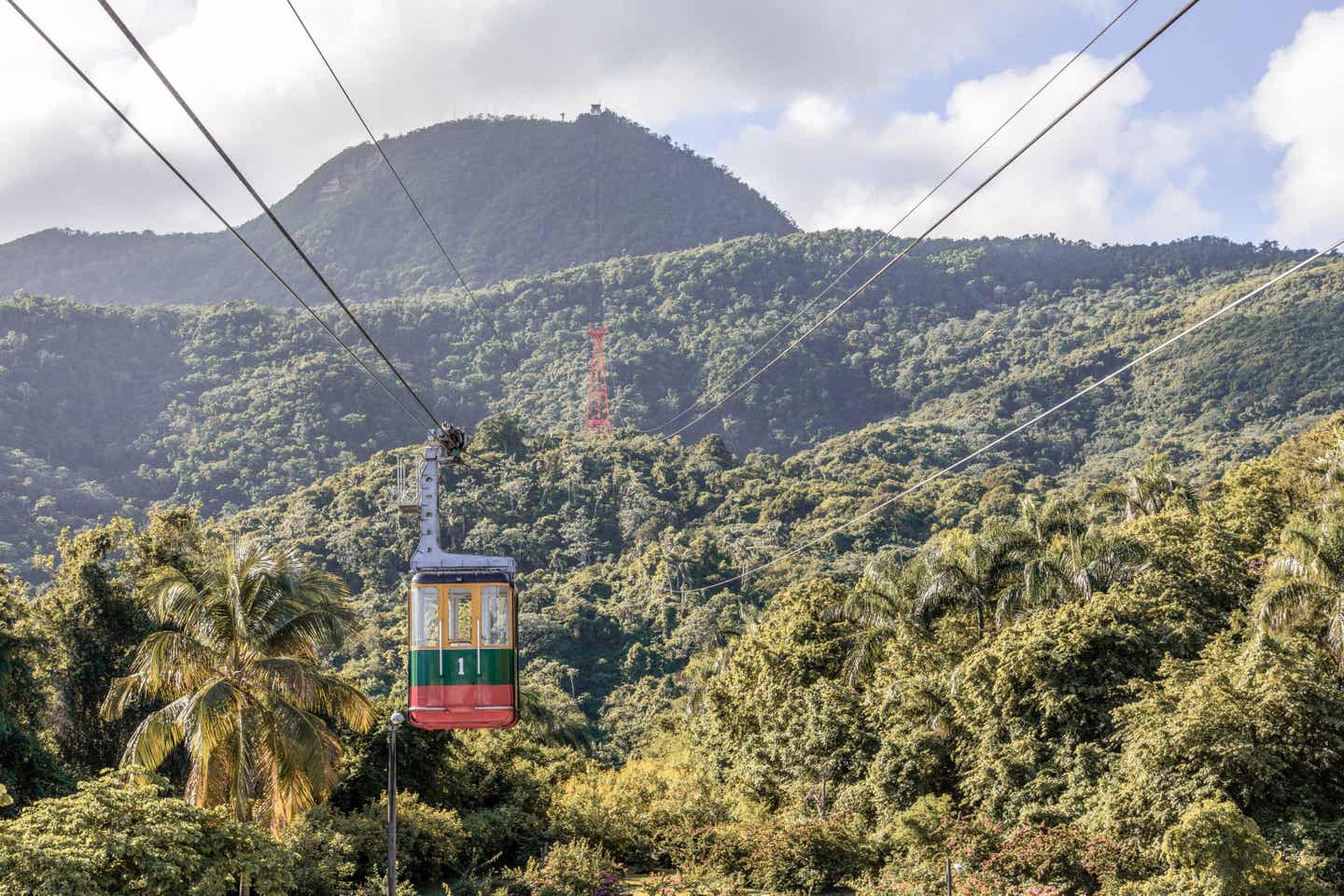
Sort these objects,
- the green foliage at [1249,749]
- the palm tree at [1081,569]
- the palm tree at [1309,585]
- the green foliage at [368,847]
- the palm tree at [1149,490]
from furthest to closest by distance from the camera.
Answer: the palm tree at [1149,490], the palm tree at [1081,569], the palm tree at [1309,585], the green foliage at [1249,749], the green foliage at [368,847]

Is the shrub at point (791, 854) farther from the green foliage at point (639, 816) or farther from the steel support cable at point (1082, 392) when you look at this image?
the steel support cable at point (1082, 392)

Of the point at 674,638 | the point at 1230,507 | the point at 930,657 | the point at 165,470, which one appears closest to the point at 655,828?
→ the point at 930,657

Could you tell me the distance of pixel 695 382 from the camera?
185m

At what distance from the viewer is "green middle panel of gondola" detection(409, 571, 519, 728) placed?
18.5m

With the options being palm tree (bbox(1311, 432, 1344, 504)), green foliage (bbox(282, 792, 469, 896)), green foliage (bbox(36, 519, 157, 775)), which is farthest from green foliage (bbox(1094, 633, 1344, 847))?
green foliage (bbox(36, 519, 157, 775))

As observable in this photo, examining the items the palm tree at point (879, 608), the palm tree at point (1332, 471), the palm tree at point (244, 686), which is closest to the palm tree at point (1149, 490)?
the palm tree at point (1332, 471)

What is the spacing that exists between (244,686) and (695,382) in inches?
6350

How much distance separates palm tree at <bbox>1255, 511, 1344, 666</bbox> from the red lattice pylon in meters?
121

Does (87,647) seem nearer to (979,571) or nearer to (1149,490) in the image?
(979,571)

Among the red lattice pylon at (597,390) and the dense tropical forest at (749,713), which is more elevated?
the red lattice pylon at (597,390)

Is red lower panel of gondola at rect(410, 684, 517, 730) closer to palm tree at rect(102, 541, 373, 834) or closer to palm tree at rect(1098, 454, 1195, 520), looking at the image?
palm tree at rect(102, 541, 373, 834)

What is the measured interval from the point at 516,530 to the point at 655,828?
59.3 meters

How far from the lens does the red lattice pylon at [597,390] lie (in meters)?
155

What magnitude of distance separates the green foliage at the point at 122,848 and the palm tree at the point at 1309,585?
22.1 m
